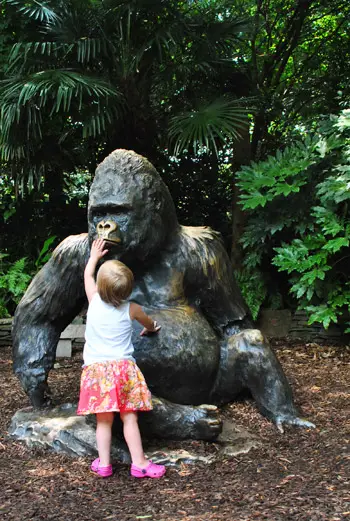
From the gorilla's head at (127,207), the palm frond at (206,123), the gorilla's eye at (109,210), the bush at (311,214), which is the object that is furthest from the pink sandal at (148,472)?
the palm frond at (206,123)

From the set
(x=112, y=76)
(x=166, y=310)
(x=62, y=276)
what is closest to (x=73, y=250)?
(x=62, y=276)

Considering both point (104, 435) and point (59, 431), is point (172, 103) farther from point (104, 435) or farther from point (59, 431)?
point (104, 435)

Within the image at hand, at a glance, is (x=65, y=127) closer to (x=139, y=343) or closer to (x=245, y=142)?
(x=245, y=142)

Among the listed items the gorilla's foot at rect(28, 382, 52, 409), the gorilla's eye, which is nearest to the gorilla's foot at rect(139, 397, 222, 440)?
the gorilla's foot at rect(28, 382, 52, 409)

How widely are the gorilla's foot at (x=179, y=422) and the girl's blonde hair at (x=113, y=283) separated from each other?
630mm

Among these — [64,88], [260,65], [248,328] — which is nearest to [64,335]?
[64,88]

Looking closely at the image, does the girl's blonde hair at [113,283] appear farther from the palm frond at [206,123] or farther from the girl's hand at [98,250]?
the palm frond at [206,123]

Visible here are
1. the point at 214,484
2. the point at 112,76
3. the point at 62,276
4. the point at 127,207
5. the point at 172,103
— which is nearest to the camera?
the point at 214,484

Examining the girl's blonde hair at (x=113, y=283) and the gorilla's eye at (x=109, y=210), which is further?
the gorilla's eye at (x=109, y=210)

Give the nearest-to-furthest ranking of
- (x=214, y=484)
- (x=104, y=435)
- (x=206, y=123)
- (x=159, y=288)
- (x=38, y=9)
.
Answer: (x=214, y=484) → (x=104, y=435) → (x=159, y=288) → (x=206, y=123) → (x=38, y=9)

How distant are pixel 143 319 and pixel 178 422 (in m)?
0.58

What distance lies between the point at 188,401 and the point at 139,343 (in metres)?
0.49

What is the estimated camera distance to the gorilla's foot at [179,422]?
304 cm

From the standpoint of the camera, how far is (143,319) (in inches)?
118
